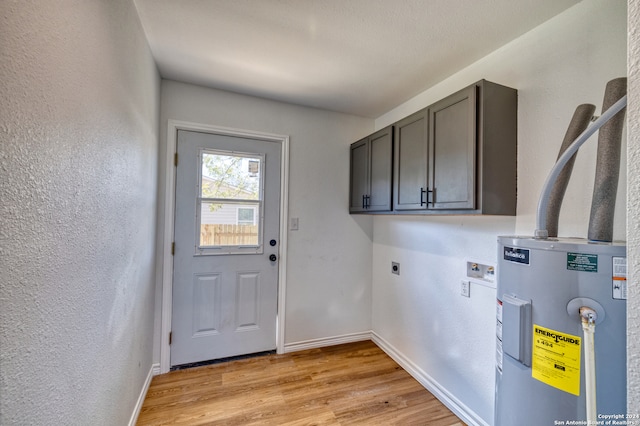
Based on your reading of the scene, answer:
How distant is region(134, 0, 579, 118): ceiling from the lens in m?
1.46

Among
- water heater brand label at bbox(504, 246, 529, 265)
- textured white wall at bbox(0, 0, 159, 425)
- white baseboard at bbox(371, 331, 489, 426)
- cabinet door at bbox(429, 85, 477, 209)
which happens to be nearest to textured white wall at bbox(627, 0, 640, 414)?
water heater brand label at bbox(504, 246, 529, 265)

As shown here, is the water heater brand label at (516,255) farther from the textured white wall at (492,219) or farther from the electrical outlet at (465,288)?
the electrical outlet at (465,288)

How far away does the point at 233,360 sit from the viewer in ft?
8.18

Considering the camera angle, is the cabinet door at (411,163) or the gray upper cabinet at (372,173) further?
the gray upper cabinet at (372,173)

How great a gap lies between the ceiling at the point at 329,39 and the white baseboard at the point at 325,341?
239 centimetres

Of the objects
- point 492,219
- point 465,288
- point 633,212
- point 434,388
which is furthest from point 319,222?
point 633,212

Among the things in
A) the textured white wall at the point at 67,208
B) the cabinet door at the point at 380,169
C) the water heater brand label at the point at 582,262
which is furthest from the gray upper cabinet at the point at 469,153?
the textured white wall at the point at 67,208

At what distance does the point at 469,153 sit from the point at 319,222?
5.15ft

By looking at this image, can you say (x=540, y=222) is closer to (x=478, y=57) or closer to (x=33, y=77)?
(x=478, y=57)

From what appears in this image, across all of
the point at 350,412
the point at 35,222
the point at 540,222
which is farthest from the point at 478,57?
the point at 350,412

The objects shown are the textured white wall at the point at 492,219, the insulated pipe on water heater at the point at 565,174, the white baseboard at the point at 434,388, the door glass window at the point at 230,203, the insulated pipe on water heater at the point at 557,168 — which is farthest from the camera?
the door glass window at the point at 230,203

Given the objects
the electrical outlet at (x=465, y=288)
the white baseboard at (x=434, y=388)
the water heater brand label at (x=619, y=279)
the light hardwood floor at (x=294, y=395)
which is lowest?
the light hardwood floor at (x=294, y=395)

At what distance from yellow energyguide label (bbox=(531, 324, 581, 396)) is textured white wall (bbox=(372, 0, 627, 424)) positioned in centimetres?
69

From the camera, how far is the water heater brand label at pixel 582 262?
83 centimetres
